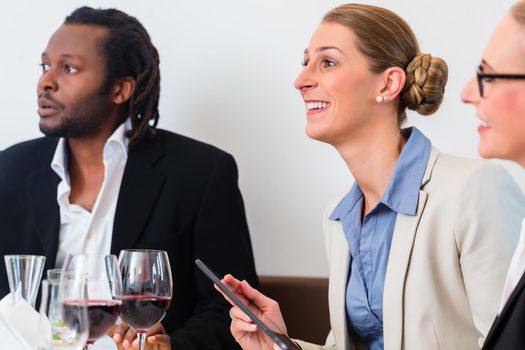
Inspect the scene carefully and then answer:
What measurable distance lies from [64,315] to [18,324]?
44 centimetres

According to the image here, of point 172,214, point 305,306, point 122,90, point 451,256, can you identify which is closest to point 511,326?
point 451,256

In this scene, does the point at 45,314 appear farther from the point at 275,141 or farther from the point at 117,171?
the point at 275,141

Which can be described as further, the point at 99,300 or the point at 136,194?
the point at 136,194

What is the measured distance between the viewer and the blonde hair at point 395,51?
75.2 inches

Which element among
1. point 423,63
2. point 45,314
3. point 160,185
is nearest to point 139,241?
point 160,185

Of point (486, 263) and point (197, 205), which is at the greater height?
point (486, 263)

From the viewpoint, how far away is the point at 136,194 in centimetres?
249

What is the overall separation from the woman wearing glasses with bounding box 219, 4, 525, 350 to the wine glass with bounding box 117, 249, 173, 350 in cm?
16

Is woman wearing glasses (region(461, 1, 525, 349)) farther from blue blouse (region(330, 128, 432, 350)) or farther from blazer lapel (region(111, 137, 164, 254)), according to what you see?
blazer lapel (region(111, 137, 164, 254))

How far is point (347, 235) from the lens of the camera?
6.44 feet

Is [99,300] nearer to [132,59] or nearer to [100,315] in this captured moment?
[100,315]

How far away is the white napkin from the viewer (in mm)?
1473

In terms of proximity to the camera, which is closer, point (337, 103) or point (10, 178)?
point (337, 103)

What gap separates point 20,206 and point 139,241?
0.40m
